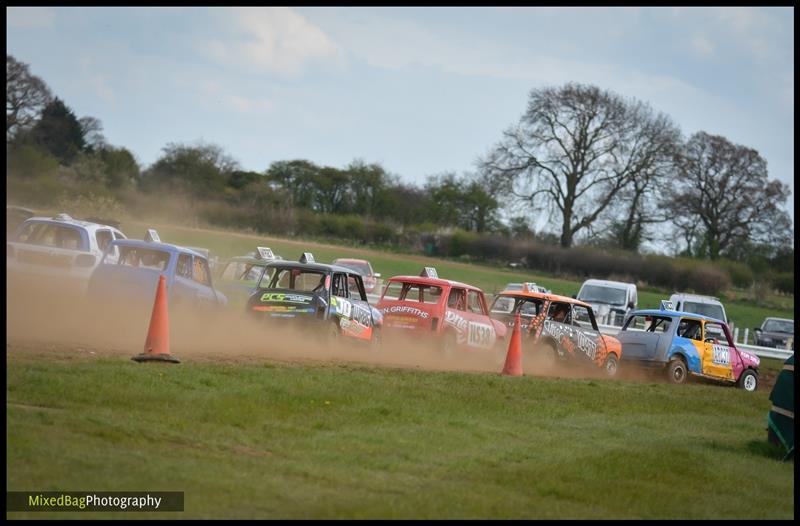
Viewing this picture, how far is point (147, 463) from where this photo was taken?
8383mm

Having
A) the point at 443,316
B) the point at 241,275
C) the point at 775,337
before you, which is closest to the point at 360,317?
the point at 443,316

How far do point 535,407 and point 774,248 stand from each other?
156ft

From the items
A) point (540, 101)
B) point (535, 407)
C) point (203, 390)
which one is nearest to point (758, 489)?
point (535, 407)

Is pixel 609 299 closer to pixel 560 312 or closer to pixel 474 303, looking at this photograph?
pixel 560 312

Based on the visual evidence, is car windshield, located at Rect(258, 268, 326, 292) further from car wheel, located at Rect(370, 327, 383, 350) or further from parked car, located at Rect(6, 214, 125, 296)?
parked car, located at Rect(6, 214, 125, 296)

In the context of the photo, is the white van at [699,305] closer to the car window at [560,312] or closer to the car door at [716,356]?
the car door at [716,356]

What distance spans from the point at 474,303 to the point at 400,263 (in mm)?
35196

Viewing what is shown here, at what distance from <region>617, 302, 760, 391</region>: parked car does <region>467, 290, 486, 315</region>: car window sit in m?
3.21

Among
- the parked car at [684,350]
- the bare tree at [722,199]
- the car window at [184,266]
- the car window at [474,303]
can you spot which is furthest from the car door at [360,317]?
the bare tree at [722,199]

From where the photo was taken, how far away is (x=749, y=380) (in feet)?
74.0

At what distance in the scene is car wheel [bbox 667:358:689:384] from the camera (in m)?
21.0

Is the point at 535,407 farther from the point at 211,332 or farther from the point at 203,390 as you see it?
the point at 211,332

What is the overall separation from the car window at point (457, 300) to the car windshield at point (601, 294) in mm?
14835

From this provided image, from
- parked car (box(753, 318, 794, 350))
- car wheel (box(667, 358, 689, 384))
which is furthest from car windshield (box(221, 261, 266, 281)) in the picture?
parked car (box(753, 318, 794, 350))
